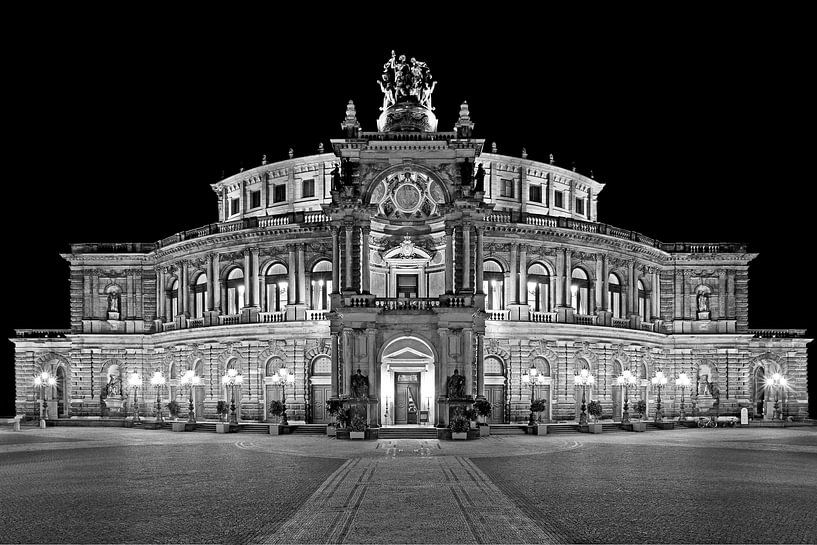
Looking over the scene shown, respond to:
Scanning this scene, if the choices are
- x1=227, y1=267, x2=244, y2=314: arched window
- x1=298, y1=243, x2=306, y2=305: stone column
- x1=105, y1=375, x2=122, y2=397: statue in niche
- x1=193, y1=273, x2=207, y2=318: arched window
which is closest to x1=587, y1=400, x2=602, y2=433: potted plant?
x1=298, y1=243, x2=306, y2=305: stone column

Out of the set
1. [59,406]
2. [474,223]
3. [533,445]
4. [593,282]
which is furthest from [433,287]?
[59,406]

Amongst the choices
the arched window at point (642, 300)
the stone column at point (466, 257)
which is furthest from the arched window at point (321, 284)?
the arched window at point (642, 300)

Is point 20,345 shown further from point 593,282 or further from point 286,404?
point 593,282

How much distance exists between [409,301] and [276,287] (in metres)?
16.6

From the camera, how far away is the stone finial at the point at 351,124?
6056 cm

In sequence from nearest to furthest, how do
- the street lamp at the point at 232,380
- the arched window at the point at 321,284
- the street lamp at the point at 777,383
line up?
the arched window at the point at 321,284 < the street lamp at the point at 232,380 < the street lamp at the point at 777,383

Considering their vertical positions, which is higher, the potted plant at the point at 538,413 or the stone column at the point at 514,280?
the stone column at the point at 514,280

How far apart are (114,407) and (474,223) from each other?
124 ft

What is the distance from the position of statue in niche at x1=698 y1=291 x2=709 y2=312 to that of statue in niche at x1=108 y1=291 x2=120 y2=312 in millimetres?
51693

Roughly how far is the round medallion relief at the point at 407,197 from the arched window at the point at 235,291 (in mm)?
17301

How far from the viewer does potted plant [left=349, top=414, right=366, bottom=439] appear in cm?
5450

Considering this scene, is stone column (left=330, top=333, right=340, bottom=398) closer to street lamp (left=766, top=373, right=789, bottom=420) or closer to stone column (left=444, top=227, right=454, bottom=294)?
stone column (left=444, top=227, right=454, bottom=294)

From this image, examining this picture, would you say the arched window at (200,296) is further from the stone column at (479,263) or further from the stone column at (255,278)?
the stone column at (479,263)

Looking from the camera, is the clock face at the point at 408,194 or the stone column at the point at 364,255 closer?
the stone column at the point at 364,255
